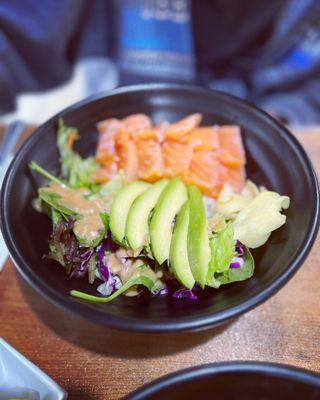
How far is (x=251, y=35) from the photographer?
98.5 inches

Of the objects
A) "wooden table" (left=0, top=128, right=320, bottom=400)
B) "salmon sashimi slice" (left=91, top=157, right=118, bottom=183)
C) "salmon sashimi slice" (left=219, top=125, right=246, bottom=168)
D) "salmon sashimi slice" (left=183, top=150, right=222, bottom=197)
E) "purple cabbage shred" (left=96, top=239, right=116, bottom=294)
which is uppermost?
"salmon sashimi slice" (left=219, top=125, right=246, bottom=168)

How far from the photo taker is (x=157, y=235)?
1122 millimetres

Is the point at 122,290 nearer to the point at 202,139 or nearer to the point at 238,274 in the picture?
the point at 238,274

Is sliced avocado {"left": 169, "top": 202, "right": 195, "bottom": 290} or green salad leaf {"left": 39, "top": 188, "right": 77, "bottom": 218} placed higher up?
sliced avocado {"left": 169, "top": 202, "right": 195, "bottom": 290}

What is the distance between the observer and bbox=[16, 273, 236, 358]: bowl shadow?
1.14m

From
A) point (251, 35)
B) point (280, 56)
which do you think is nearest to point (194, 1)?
point (251, 35)

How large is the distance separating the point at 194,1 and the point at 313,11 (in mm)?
637

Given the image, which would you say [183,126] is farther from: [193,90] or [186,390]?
[186,390]

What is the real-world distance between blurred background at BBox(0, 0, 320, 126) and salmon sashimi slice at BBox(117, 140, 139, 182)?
912 millimetres

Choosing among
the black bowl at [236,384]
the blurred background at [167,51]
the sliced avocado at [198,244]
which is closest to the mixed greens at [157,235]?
the sliced avocado at [198,244]

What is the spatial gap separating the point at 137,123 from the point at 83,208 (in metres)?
0.37

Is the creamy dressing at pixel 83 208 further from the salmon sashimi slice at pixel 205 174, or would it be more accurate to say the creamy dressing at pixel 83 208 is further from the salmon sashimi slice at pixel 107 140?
the salmon sashimi slice at pixel 205 174

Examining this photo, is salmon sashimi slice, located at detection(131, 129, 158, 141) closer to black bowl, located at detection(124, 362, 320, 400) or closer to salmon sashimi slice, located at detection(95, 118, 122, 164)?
salmon sashimi slice, located at detection(95, 118, 122, 164)

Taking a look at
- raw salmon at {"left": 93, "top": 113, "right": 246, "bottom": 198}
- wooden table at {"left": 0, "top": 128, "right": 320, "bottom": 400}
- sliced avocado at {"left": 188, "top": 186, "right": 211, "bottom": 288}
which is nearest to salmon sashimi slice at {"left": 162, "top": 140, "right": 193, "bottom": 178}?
raw salmon at {"left": 93, "top": 113, "right": 246, "bottom": 198}
